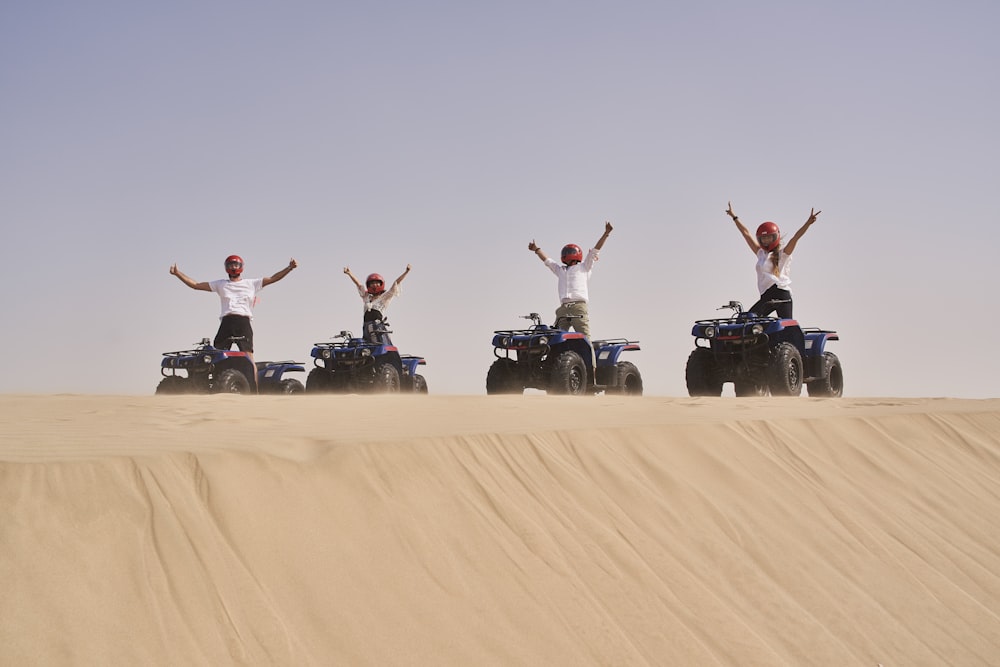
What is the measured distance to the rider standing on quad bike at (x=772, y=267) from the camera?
37.4 ft

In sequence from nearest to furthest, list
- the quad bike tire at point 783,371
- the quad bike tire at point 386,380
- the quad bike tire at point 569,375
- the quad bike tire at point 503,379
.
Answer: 1. the quad bike tire at point 783,371
2. the quad bike tire at point 569,375
3. the quad bike tire at point 503,379
4. the quad bike tire at point 386,380

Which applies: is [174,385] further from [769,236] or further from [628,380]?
[769,236]

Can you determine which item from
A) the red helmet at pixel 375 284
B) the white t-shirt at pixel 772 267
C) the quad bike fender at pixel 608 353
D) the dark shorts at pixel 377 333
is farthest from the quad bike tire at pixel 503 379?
the white t-shirt at pixel 772 267

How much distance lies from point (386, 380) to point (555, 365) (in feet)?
7.39

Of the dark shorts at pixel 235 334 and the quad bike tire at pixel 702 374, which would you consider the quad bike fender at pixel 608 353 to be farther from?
the dark shorts at pixel 235 334

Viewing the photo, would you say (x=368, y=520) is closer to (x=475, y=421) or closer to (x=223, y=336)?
(x=475, y=421)

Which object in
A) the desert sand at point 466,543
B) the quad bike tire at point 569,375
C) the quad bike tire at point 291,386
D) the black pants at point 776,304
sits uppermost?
the black pants at point 776,304

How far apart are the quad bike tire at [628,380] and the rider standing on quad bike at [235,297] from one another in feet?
Answer: 14.0

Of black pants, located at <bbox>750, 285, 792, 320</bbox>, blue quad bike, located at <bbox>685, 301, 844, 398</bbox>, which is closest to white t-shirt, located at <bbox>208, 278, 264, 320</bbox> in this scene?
blue quad bike, located at <bbox>685, 301, 844, 398</bbox>

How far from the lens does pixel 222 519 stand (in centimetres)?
411

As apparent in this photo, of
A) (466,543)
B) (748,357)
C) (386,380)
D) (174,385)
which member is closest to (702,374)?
(748,357)

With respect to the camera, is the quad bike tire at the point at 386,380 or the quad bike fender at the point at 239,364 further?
the quad bike tire at the point at 386,380

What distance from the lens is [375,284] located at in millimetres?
13203

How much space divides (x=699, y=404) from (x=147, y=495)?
554cm
